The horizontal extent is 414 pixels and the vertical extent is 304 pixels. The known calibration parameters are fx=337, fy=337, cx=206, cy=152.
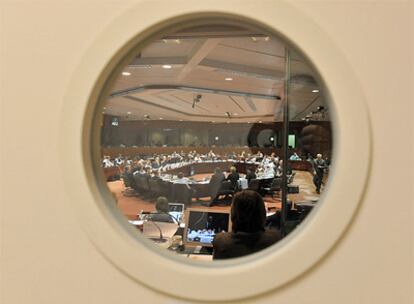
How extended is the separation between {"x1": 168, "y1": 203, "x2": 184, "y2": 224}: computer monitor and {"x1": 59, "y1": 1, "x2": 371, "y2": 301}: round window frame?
2.83ft

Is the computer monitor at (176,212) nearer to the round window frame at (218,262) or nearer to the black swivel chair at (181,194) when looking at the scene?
the black swivel chair at (181,194)

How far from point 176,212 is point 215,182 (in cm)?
26

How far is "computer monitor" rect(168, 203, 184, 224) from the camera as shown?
59.9 inches

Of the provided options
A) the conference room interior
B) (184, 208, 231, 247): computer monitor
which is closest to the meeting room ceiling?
the conference room interior

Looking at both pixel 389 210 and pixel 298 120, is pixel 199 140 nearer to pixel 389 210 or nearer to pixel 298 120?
pixel 298 120

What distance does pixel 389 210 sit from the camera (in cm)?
59

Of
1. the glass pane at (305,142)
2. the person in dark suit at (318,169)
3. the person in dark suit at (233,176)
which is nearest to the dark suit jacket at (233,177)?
the person in dark suit at (233,176)

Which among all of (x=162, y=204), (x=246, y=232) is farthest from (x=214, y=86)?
(x=246, y=232)

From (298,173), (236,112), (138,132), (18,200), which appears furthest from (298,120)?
(18,200)

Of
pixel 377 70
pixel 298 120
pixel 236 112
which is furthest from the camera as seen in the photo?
pixel 236 112

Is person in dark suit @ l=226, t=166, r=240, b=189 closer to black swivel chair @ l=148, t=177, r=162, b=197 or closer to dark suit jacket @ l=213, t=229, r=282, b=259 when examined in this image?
black swivel chair @ l=148, t=177, r=162, b=197

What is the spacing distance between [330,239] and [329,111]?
23 cm

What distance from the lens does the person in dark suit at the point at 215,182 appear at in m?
1.65

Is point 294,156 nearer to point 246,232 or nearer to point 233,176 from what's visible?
point 246,232
